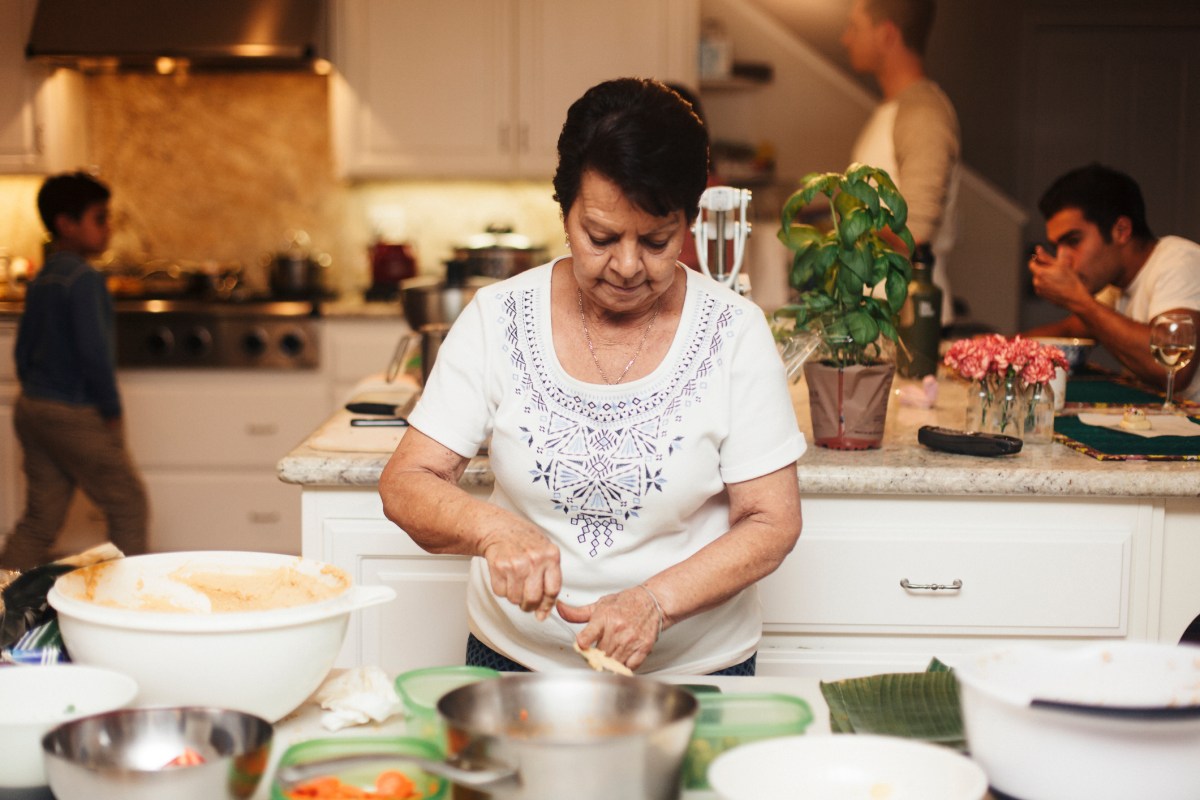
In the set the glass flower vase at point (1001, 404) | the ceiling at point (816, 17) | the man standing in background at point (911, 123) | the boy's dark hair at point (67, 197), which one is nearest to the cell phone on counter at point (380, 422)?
the glass flower vase at point (1001, 404)

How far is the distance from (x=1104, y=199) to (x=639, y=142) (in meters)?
2.10

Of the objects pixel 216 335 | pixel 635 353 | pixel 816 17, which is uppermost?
pixel 816 17

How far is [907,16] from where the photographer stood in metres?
3.58

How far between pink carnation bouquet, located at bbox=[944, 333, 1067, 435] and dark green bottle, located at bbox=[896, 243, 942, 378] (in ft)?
1.59

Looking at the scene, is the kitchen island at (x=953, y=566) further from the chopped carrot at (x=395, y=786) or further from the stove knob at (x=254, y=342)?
the stove knob at (x=254, y=342)

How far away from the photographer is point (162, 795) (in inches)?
34.5

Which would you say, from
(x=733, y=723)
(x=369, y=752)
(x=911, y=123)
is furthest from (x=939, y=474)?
(x=911, y=123)

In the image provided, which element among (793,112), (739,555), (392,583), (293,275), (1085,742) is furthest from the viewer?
(793,112)

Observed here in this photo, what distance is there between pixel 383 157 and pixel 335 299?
2.09 feet

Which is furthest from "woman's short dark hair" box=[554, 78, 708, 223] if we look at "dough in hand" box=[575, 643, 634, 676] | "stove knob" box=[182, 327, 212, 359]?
"stove knob" box=[182, 327, 212, 359]

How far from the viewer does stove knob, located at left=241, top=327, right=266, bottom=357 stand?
4.54m

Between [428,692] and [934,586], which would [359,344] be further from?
[428,692]

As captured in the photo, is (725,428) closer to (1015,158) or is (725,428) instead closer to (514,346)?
(514,346)

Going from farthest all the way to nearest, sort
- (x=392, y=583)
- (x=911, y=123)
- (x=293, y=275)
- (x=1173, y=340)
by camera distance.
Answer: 1. (x=293, y=275)
2. (x=911, y=123)
3. (x=1173, y=340)
4. (x=392, y=583)
